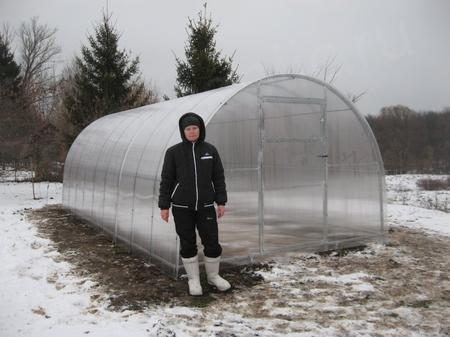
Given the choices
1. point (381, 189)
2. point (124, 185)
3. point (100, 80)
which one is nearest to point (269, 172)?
point (381, 189)

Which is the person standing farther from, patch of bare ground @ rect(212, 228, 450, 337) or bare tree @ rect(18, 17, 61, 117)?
bare tree @ rect(18, 17, 61, 117)

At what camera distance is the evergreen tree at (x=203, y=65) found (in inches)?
617

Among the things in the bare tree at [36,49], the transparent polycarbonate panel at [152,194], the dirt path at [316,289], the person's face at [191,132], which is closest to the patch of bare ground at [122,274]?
the dirt path at [316,289]

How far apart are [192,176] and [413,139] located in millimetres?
35278

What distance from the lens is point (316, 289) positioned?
18.1 ft

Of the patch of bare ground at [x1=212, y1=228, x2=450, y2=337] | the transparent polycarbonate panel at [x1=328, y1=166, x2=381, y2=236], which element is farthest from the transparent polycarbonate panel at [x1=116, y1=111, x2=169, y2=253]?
the transparent polycarbonate panel at [x1=328, y1=166, x2=381, y2=236]

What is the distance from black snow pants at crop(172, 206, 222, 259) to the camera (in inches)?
208

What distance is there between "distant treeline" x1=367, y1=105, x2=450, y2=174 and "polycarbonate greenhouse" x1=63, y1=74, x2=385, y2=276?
2532cm

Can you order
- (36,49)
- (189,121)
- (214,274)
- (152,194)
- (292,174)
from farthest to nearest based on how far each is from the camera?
1. (36,49)
2. (292,174)
3. (152,194)
4. (214,274)
5. (189,121)

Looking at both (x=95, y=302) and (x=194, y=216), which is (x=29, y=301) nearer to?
(x=95, y=302)

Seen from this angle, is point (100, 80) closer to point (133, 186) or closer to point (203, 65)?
point (203, 65)

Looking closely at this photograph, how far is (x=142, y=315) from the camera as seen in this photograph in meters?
4.61

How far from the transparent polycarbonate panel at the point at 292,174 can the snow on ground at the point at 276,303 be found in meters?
0.44

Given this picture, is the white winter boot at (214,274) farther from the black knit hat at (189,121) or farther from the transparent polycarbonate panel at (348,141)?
the transparent polycarbonate panel at (348,141)
